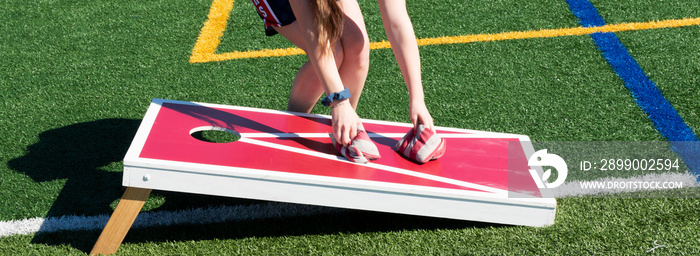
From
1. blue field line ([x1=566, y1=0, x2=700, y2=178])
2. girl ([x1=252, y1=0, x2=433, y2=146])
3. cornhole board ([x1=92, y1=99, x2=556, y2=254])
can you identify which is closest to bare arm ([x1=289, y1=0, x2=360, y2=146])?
girl ([x1=252, y1=0, x2=433, y2=146])

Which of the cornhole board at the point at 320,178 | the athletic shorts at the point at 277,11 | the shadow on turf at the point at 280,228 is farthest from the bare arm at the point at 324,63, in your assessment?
the shadow on turf at the point at 280,228

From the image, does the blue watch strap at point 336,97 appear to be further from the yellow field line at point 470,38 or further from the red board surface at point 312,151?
the yellow field line at point 470,38

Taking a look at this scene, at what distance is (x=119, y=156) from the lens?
3523 mm

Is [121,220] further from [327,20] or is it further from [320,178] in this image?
[327,20]

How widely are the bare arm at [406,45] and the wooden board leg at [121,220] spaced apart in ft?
3.54

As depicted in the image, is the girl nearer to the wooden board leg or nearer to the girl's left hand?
the girl's left hand

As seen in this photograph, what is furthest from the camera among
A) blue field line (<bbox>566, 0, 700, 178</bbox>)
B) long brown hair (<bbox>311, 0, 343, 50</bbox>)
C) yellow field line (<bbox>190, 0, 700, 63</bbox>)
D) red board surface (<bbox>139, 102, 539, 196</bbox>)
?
yellow field line (<bbox>190, 0, 700, 63</bbox>)

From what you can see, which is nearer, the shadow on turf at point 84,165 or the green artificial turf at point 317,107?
the green artificial turf at point 317,107

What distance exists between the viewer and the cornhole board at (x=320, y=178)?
2637mm

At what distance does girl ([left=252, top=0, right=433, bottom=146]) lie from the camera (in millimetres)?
2668

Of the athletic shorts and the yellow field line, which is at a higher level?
the athletic shorts

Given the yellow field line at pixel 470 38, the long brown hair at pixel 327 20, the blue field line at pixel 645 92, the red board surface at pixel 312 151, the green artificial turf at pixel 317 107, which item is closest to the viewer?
the long brown hair at pixel 327 20

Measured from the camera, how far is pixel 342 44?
3086 mm

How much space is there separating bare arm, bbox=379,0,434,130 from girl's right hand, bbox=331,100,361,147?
254 mm
